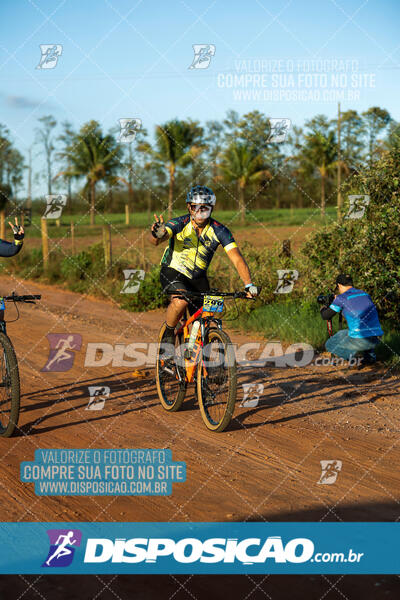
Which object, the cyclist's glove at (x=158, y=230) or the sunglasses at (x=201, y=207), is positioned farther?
the sunglasses at (x=201, y=207)

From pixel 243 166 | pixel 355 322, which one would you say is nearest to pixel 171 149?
pixel 243 166

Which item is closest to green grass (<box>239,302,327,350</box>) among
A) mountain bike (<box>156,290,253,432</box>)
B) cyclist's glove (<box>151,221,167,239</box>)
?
mountain bike (<box>156,290,253,432</box>)

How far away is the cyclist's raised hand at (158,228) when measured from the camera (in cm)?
596

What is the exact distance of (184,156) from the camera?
37375mm

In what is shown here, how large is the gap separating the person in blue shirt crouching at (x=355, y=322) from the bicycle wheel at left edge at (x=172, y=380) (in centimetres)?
264

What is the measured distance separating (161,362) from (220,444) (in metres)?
1.53

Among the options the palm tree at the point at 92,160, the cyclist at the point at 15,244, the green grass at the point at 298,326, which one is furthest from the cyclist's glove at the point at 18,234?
the palm tree at the point at 92,160

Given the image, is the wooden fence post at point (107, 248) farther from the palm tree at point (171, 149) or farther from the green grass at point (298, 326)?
the palm tree at point (171, 149)

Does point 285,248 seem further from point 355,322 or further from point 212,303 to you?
point 212,303

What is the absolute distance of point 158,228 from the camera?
598 cm

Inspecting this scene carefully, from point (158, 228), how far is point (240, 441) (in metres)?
2.26

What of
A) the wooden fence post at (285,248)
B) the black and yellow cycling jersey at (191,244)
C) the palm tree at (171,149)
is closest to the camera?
the black and yellow cycling jersey at (191,244)
